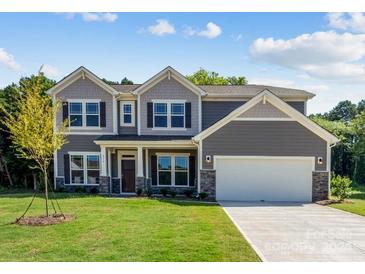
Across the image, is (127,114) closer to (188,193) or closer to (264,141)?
(188,193)

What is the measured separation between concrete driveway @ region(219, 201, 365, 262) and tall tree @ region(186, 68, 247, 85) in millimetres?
26924

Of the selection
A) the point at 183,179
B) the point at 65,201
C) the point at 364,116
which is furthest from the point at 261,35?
the point at 364,116

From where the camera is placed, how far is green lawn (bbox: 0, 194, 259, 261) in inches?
279

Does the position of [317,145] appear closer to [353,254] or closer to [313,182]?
[313,182]

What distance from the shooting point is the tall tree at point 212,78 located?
40.3 m

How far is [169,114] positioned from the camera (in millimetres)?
19000

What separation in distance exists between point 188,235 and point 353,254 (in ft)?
12.3

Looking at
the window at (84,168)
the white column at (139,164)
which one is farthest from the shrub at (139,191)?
the window at (84,168)

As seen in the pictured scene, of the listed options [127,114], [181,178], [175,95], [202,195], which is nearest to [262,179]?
[202,195]

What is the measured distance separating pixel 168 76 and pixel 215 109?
3.18 metres

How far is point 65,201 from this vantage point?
48.3ft

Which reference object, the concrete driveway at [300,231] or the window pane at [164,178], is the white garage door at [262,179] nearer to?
the concrete driveway at [300,231]

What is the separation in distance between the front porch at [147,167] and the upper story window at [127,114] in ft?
4.84

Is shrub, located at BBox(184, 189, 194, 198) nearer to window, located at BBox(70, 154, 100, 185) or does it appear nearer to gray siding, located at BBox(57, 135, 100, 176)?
window, located at BBox(70, 154, 100, 185)
